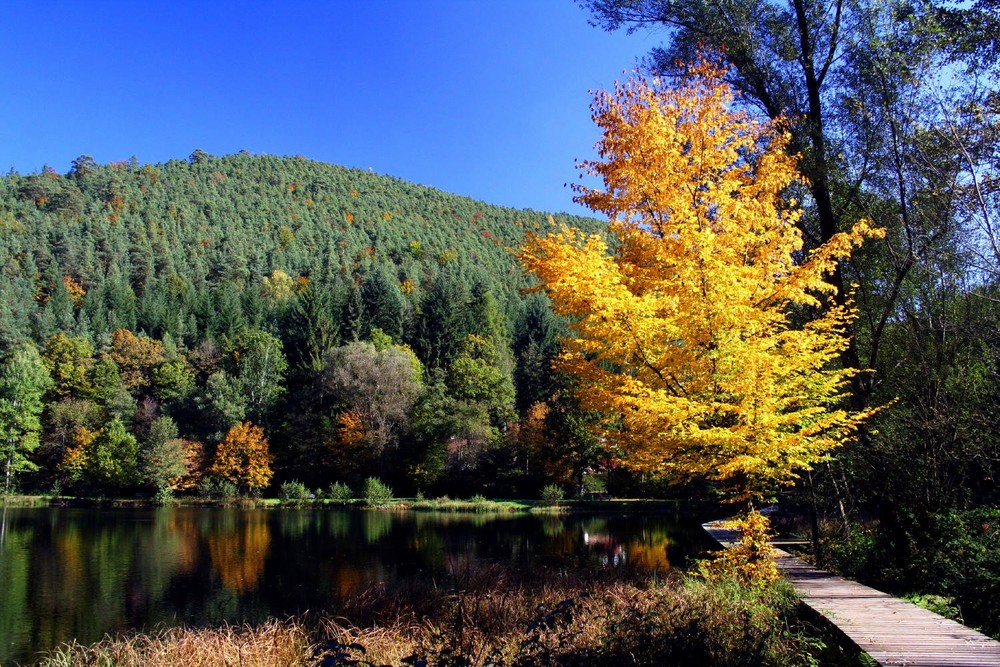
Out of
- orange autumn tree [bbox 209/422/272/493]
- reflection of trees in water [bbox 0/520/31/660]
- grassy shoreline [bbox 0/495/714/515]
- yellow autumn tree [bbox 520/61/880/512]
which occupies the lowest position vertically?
grassy shoreline [bbox 0/495/714/515]

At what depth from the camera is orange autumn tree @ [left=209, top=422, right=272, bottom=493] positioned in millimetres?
47906

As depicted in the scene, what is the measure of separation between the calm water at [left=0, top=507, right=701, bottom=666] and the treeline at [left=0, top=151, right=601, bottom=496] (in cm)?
1030

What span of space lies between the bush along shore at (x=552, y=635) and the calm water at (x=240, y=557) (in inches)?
49.9

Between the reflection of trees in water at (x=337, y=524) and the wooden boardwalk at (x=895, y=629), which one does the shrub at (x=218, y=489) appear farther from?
the wooden boardwalk at (x=895, y=629)

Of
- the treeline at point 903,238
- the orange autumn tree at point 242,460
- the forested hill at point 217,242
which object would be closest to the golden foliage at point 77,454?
the orange autumn tree at point 242,460

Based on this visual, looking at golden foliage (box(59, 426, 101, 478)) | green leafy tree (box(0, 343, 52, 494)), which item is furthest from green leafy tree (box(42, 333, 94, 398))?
golden foliage (box(59, 426, 101, 478))

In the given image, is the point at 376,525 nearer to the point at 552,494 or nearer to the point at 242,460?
the point at 552,494

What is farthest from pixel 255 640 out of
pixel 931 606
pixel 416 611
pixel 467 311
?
pixel 467 311

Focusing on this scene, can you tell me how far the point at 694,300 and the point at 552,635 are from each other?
13.5 feet

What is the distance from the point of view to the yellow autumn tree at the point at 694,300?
315 inches

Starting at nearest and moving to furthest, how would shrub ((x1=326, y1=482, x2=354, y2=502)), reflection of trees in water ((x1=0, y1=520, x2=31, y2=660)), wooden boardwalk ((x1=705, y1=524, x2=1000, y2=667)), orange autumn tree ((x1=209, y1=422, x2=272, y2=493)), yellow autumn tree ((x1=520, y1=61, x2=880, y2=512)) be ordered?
wooden boardwalk ((x1=705, y1=524, x2=1000, y2=667)), yellow autumn tree ((x1=520, y1=61, x2=880, y2=512)), reflection of trees in water ((x1=0, y1=520, x2=31, y2=660)), shrub ((x1=326, y1=482, x2=354, y2=502)), orange autumn tree ((x1=209, y1=422, x2=272, y2=493))

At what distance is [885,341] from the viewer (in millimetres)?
14469

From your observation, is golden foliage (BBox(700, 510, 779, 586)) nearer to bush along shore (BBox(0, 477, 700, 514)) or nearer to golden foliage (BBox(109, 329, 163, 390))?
bush along shore (BBox(0, 477, 700, 514))

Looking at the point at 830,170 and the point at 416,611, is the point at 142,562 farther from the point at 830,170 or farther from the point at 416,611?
the point at 830,170
